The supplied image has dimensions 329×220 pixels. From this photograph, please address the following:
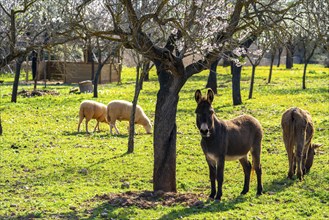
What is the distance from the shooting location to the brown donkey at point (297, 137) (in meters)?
14.3

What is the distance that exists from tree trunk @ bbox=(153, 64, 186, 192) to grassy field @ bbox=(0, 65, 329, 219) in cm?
51

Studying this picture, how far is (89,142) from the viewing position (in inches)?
781

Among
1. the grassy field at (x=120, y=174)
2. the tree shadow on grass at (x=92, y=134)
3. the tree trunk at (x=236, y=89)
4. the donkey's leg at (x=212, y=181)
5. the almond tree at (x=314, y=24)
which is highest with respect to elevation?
the almond tree at (x=314, y=24)

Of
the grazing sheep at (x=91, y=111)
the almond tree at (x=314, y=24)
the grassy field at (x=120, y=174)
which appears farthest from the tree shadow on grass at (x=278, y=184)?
the grazing sheep at (x=91, y=111)

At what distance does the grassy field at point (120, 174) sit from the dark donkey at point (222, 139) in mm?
544

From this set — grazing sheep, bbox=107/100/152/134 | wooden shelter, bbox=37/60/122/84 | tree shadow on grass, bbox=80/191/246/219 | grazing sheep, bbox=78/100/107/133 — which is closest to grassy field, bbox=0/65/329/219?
tree shadow on grass, bbox=80/191/246/219

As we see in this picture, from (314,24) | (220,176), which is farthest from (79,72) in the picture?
(220,176)

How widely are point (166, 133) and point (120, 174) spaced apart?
3199mm

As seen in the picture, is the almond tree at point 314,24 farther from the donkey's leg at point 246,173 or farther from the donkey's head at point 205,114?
the donkey's leg at point 246,173

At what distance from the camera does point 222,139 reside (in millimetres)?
11914

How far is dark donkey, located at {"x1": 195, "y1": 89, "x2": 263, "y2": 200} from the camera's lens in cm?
1150

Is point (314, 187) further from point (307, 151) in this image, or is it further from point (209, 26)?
point (209, 26)

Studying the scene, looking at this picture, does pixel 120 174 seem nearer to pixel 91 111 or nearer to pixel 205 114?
pixel 205 114

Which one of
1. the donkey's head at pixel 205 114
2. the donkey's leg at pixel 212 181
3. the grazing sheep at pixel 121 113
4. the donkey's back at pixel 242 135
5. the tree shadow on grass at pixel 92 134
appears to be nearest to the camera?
the donkey's head at pixel 205 114
